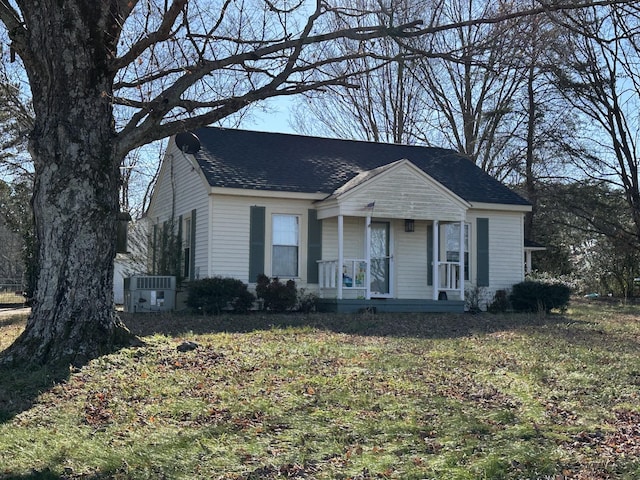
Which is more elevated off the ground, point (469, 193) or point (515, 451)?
point (469, 193)

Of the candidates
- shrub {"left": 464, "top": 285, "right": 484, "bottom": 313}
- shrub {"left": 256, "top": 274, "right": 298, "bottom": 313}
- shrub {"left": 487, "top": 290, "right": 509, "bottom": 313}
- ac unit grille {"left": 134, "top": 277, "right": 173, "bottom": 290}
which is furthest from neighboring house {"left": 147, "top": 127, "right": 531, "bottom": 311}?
ac unit grille {"left": 134, "top": 277, "right": 173, "bottom": 290}

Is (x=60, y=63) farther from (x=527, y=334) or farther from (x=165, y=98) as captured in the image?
(x=527, y=334)

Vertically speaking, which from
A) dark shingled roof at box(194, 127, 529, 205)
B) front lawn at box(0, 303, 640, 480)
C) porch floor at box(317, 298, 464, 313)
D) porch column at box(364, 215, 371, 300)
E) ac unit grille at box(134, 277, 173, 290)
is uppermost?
dark shingled roof at box(194, 127, 529, 205)

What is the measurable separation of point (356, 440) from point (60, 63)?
20.4 ft

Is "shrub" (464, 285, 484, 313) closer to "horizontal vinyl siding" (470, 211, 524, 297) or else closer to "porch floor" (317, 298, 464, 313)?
"horizontal vinyl siding" (470, 211, 524, 297)

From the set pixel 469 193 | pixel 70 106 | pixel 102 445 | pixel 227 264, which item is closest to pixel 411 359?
pixel 102 445

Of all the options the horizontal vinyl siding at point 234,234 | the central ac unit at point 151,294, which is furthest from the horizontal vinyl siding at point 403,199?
the central ac unit at point 151,294

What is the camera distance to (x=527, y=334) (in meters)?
11.8

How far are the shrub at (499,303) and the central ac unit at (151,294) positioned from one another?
8.55 m

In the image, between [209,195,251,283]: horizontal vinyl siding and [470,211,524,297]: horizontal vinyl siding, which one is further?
[470,211,524,297]: horizontal vinyl siding

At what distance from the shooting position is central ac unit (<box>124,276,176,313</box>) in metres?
16.2

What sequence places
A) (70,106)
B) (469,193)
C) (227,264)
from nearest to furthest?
(70,106)
(227,264)
(469,193)

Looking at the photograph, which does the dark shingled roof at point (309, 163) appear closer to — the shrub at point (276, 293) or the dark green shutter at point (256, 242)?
the dark green shutter at point (256, 242)

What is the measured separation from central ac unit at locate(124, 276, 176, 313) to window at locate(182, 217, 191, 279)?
1159mm
